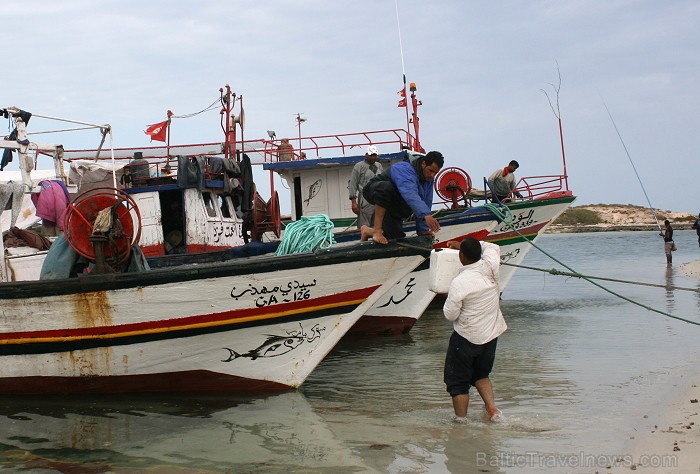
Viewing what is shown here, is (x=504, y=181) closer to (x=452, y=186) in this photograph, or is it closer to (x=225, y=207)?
(x=452, y=186)

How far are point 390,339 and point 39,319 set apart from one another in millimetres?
5823

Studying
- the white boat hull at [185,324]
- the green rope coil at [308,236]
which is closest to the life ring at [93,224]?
the white boat hull at [185,324]

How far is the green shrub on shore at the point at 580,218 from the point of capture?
280 feet

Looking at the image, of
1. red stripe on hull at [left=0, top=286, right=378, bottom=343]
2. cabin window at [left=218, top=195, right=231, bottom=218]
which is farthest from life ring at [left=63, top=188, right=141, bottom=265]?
cabin window at [left=218, top=195, right=231, bottom=218]

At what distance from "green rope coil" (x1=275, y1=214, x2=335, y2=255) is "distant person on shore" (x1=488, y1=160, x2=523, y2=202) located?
25.5 ft

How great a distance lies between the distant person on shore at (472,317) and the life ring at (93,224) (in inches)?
123

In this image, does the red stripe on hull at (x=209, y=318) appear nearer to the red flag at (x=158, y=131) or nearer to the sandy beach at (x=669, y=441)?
the sandy beach at (x=669, y=441)

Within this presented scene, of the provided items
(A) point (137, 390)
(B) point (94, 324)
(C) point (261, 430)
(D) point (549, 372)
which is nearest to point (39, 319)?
(B) point (94, 324)

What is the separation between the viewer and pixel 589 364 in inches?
360

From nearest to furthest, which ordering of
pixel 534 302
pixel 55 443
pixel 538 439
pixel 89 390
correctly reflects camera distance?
1. pixel 538 439
2. pixel 55 443
3. pixel 89 390
4. pixel 534 302

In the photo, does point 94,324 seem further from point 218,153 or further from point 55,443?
point 218,153

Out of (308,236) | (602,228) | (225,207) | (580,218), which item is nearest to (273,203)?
(225,207)

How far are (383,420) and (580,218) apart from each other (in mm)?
83194

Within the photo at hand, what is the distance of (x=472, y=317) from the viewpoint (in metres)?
6.15
